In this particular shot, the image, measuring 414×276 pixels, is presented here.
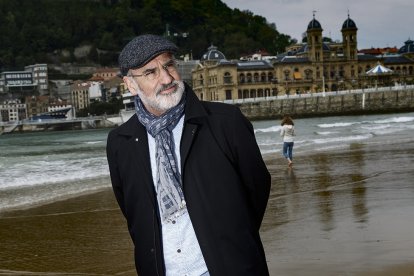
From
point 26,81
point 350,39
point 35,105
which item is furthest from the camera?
point 26,81

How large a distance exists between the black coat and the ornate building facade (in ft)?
287

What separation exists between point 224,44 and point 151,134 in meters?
143

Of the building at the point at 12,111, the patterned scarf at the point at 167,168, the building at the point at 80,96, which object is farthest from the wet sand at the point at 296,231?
the building at the point at 12,111

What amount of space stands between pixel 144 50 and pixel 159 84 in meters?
0.14

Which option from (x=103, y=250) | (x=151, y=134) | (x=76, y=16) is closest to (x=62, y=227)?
(x=103, y=250)

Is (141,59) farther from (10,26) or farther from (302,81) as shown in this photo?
(10,26)

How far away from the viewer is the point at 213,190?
2.24 m

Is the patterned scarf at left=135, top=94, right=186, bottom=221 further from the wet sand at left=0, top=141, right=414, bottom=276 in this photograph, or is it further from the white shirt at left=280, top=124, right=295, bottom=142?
the white shirt at left=280, top=124, right=295, bottom=142

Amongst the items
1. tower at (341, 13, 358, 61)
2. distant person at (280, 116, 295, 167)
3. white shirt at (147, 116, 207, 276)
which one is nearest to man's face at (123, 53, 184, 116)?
white shirt at (147, 116, 207, 276)

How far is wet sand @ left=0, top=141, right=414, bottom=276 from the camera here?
480 cm

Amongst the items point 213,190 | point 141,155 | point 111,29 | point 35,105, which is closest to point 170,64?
point 141,155

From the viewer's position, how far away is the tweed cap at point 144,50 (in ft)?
7.74

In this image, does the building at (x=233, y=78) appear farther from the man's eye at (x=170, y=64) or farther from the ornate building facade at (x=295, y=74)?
the man's eye at (x=170, y=64)

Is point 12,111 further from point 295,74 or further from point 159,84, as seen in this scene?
point 159,84
